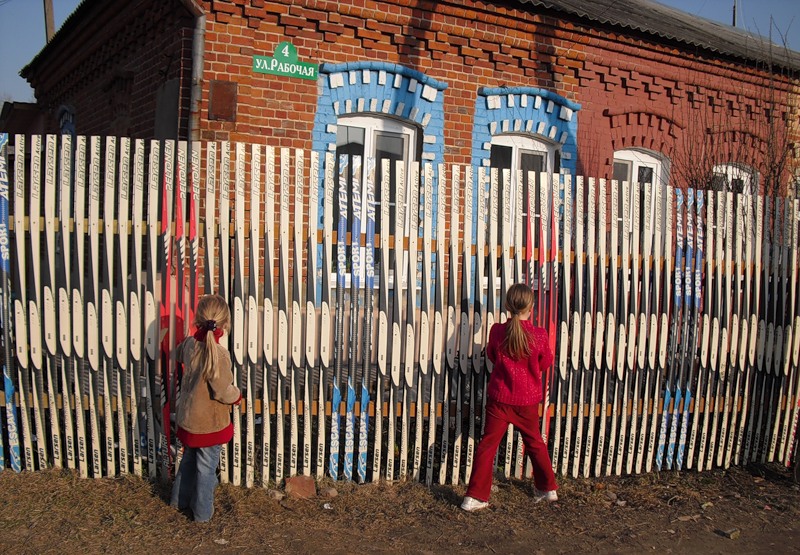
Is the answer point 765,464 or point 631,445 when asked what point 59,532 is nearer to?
point 631,445

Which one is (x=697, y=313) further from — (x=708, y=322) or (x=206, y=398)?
(x=206, y=398)

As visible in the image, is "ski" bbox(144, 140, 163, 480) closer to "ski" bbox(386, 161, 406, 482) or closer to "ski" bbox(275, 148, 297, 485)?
"ski" bbox(275, 148, 297, 485)

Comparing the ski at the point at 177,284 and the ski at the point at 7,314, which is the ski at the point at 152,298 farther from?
the ski at the point at 7,314

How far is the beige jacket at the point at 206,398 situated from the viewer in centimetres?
377

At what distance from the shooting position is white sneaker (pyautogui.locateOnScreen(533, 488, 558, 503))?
14.6 ft

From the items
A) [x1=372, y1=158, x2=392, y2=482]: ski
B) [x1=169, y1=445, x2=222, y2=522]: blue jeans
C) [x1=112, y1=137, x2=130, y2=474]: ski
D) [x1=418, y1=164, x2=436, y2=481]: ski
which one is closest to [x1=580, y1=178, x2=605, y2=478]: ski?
[x1=418, y1=164, x2=436, y2=481]: ski

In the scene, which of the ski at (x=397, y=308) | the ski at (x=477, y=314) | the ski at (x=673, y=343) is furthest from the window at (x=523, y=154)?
the ski at (x=397, y=308)

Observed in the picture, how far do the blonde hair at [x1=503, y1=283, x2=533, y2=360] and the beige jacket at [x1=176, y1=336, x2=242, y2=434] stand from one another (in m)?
1.64

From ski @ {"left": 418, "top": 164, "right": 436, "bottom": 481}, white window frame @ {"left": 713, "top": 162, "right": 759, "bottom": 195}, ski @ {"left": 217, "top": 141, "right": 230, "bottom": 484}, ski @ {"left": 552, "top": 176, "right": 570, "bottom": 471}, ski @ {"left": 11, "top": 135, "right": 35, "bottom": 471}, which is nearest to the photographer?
ski @ {"left": 11, "top": 135, "right": 35, "bottom": 471}

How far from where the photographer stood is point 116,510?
155 inches

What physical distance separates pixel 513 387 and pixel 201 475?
1886mm

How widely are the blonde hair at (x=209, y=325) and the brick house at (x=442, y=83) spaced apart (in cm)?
331

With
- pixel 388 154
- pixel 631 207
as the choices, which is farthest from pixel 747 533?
pixel 388 154

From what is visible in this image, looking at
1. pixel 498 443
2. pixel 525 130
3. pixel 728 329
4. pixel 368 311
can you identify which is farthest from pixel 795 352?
pixel 525 130
